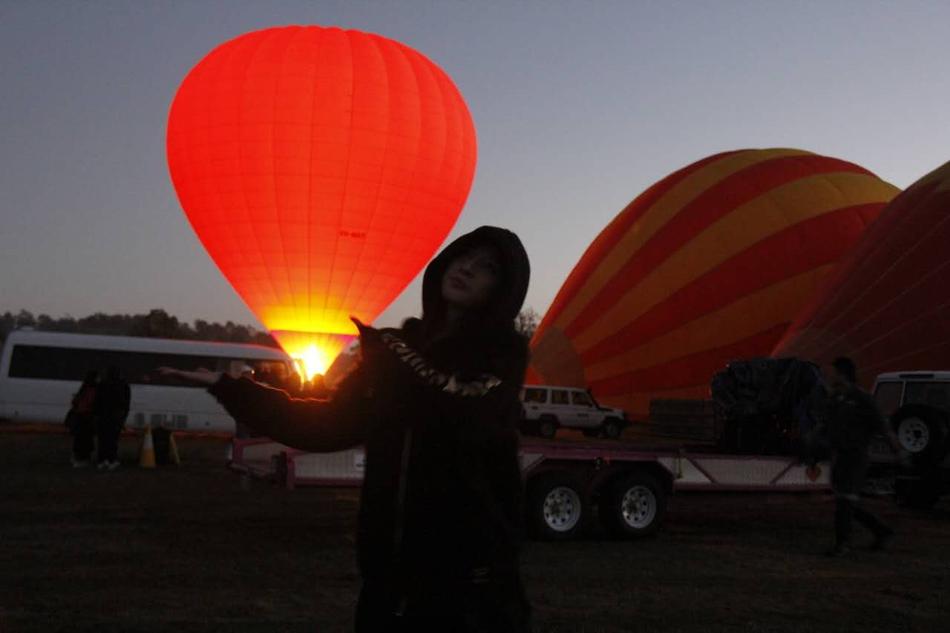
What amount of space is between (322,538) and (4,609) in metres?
4.38

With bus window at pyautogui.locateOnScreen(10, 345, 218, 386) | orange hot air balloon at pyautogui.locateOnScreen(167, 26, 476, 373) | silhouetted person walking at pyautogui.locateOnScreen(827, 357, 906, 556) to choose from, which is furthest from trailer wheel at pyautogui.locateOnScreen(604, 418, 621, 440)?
silhouetted person walking at pyautogui.locateOnScreen(827, 357, 906, 556)

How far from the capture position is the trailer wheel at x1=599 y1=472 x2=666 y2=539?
1202 cm

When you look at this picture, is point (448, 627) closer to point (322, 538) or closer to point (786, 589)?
point (786, 589)

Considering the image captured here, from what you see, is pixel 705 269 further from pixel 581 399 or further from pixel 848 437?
pixel 848 437

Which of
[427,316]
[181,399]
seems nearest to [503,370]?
[427,316]

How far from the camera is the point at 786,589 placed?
9094 millimetres

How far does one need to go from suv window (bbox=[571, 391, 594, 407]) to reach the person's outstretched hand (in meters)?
29.8

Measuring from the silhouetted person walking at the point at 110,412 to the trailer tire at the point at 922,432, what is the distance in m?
12.2

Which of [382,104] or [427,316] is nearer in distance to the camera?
[427,316]

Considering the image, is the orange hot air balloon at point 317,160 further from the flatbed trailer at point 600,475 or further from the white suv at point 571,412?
the flatbed trailer at point 600,475

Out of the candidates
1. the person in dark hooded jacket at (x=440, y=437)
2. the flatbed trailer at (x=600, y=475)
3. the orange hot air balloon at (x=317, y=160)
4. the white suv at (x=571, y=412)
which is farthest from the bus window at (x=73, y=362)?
the person in dark hooded jacket at (x=440, y=437)

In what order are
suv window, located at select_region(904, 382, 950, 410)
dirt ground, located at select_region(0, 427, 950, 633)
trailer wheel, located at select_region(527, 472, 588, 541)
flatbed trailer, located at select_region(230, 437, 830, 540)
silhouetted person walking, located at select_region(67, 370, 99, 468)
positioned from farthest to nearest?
silhouetted person walking, located at select_region(67, 370, 99, 468) → suv window, located at select_region(904, 382, 950, 410) → trailer wheel, located at select_region(527, 472, 588, 541) → flatbed trailer, located at select_region(230, 437, 830, 540) → dirt ground, located at select_region(0, 427, 950, 633)

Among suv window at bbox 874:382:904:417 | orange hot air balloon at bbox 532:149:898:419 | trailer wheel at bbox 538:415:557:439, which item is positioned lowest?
trailer wheel at bbox 538:415:557:439

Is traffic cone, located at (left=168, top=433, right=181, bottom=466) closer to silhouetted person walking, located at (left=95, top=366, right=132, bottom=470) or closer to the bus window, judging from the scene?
silhouetted person walking, located at (left=95, top=366, right=132, bottom=470)
